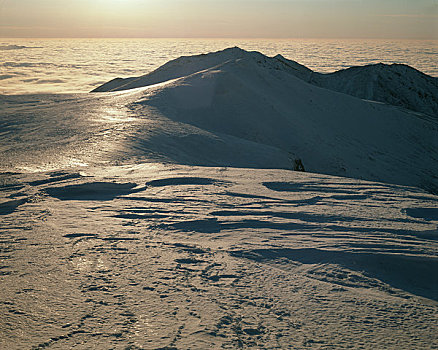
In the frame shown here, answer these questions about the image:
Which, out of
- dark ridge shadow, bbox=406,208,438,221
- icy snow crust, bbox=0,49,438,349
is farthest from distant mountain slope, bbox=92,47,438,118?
dark ridge shadow, bbox=406,208,438,221

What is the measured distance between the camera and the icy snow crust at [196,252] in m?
1.94

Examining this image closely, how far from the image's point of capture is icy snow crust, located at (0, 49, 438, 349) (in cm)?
194

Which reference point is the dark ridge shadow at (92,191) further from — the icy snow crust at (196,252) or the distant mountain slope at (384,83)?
the distant mountain slope at (384,83)

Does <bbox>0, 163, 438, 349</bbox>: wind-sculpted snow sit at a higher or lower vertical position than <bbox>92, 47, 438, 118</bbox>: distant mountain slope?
lower

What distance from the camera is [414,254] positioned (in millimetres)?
2951

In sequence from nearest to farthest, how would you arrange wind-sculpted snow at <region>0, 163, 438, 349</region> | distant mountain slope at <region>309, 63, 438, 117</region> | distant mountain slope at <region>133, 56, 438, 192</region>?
1. wind-sculpted snow at <region>0, 163, 438, 349</region>
2. distant mountain slope at <region>133, 56, 438, 192</region>
3. distant mountain slope at <region>309, 63, 438, 117</region>

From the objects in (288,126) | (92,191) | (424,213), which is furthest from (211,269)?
(288,126)

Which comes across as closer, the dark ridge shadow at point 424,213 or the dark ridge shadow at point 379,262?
the dark ridge shadow at point 379,262

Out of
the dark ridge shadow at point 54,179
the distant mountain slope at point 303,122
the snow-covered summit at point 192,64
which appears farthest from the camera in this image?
the snow-covered summit at point 192,64

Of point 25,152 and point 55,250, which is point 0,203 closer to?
point 55,250

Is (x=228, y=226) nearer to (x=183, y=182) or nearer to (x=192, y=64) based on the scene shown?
(x=183, y=182)

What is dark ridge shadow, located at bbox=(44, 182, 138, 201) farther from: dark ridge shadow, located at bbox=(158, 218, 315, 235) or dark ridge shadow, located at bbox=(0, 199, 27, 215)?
dark ridge shadow, located at bbox=(158, 218, 315, 235)

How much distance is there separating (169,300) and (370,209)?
8.94 ft

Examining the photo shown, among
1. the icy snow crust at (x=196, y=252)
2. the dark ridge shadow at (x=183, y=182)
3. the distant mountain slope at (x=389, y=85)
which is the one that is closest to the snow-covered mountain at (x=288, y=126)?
the icy snow crust at (x=196, y=252)
